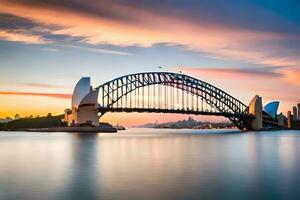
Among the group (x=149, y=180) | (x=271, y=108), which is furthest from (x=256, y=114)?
(x=149, y=180)

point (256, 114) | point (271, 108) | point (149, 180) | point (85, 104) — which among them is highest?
point (271, 108)

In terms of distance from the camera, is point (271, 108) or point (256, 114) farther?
point (271, 108)

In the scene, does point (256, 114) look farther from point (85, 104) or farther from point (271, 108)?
point (85, 104)

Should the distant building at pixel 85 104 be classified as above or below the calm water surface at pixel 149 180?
above

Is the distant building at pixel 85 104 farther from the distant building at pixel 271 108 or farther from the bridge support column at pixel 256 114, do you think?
the distant building at pixel 271 108

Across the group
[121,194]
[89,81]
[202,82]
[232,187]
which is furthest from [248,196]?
[202,82]

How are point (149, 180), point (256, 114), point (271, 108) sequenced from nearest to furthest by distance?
point (149, 180), point (256, 114), point (271, 108)

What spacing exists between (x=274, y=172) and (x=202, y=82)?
9976cm

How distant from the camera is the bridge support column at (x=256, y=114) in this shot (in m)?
142

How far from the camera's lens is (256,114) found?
142 meters

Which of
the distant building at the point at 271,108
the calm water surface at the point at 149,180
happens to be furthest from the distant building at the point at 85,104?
the calm water surface at the point at 149,180

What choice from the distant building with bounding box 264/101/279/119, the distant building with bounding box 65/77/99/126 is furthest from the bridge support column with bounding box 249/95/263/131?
the distant building with bounding box 65/77/99/126

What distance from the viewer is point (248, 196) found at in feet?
57.9

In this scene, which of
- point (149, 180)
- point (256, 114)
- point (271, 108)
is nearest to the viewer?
point (149, 180)
